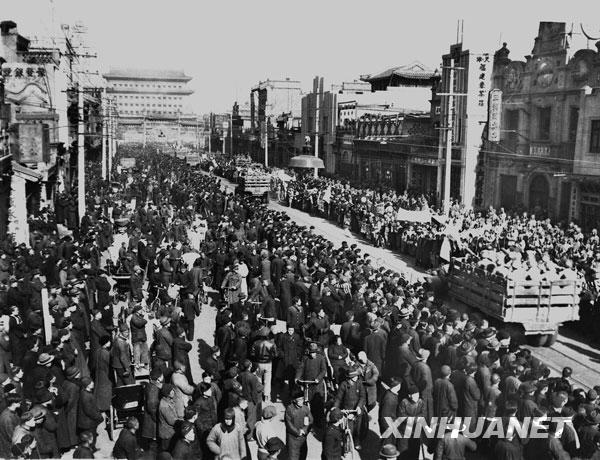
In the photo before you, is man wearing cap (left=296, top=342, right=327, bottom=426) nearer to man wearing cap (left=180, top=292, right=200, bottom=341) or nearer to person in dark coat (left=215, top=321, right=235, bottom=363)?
person in dark coat (left=215, top=321, right=235, bottom=363)

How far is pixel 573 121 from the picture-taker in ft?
92.6

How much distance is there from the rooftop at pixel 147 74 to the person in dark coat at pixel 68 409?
131656 mm

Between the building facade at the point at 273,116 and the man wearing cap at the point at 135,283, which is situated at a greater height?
the building facade at the point at 273,116

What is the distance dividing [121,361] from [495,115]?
2680 cm

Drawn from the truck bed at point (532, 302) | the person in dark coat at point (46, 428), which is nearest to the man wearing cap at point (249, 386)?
the person in dark coat at point (46, 428)

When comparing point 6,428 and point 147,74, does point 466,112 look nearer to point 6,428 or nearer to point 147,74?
point 6,428

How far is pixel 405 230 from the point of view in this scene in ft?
81.4

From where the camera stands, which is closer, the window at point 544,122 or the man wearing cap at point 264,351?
the man wearing cap at point 264,351

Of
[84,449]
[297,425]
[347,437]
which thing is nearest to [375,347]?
[347,437]

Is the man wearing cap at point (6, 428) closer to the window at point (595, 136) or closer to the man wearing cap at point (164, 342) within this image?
the man wearing cap at point (164, 342)

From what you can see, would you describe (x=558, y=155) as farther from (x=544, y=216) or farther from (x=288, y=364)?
(x=288, y=364)

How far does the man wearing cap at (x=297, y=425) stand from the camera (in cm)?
827

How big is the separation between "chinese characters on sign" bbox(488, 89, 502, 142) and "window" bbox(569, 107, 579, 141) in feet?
14.6

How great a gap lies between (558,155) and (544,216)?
287cm
